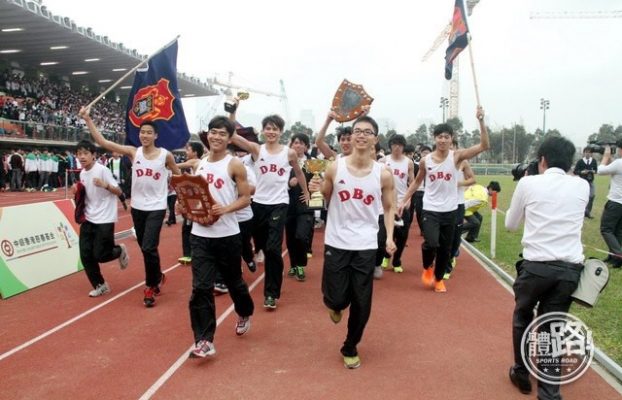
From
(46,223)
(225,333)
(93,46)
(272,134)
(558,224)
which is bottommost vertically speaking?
(225,333)

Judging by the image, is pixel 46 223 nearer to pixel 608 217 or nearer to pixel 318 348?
pixel 318 348

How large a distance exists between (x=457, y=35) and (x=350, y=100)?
1.85 m

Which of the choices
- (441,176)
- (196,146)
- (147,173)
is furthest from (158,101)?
(441,176)

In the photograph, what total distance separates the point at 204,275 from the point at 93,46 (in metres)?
27.0

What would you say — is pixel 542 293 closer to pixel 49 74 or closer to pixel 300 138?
pixel 300 138

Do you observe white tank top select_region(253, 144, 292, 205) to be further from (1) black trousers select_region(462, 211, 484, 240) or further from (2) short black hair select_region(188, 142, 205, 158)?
(1) black trousers select_region(462, 211, 484, 240)

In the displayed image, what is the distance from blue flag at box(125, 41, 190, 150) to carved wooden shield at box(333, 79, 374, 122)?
9.44 ft

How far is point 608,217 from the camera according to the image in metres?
7.51

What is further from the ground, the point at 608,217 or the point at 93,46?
the point at 93,46

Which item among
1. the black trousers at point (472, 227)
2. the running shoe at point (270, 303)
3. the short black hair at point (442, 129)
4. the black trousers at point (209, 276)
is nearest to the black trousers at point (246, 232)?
the running shoe at point (270, 303)

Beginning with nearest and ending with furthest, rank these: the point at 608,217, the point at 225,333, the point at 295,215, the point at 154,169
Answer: the point at 225,333
the point at 154,169
the point at 295,215
the point at 608,217

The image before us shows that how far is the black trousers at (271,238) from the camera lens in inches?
215

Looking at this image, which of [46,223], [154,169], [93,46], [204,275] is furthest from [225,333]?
[93,46]

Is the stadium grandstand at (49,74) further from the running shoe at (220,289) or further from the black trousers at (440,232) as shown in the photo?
the black trousers at (440,232)
